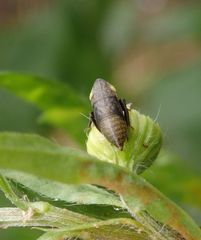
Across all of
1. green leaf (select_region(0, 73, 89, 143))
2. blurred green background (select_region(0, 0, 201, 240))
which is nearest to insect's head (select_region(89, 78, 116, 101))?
green leaf (select_region(0, 73, 89, 143))

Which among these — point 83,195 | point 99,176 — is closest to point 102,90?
point 83,195

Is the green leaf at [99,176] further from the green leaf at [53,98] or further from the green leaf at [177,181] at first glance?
the green leaf at [177,181]

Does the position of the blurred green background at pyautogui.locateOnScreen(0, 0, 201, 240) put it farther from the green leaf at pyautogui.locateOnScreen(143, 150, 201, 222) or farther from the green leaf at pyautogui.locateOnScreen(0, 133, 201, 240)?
the green leaf at pyautogui.locateOnScreen(0, 133, 201, 240)

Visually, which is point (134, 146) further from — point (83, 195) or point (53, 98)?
point (53, 98)

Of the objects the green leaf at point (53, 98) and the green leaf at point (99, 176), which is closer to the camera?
the green leaf at point (99, 176)

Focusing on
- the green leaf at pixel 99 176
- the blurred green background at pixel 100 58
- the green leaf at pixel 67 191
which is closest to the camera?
the green leaf at pixel 99 176

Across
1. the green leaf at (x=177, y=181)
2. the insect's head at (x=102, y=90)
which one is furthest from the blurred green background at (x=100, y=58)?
the insect's head at (x=102, y=90)

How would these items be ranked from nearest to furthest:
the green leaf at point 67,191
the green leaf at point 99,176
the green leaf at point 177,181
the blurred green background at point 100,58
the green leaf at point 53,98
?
1. the green leaf at point 99,176
2. the green leaf at point 67,191
3. the green leaf at point 53,98
4. the green leaf at point 177,181
5. the blurred green background at point 100,58

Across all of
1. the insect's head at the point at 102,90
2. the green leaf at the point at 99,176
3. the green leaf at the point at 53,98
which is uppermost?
the green leaf at the point at 53,98
